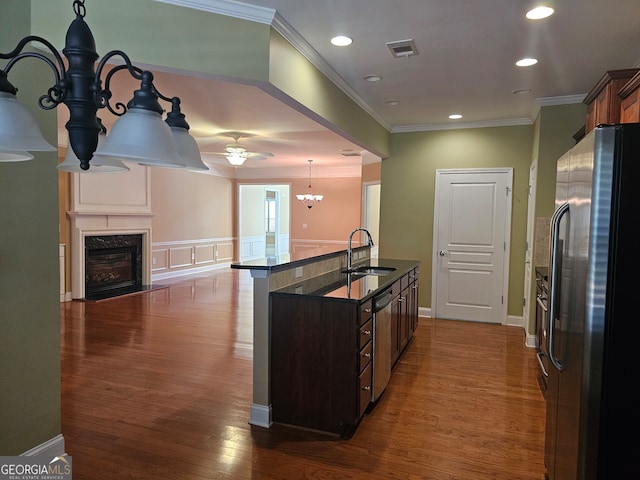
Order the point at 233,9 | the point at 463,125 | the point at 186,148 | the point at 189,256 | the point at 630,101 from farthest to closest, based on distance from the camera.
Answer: the point at 189,256 < the point at 463,125 < the point at 630,101 < the point at 233,9 < the point at 186,148

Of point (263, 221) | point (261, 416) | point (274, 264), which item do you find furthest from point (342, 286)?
point (263, 221)

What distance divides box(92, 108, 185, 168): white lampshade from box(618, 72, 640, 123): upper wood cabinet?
2747 millimetres

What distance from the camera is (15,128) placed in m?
1.11

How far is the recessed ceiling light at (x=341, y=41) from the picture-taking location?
3.05m

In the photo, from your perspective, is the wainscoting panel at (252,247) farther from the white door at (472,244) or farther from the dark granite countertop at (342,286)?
the dark granite countertop at (342,286)

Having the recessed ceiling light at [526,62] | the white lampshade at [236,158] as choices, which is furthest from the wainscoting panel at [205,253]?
the recessed ceiling light at [526,62]

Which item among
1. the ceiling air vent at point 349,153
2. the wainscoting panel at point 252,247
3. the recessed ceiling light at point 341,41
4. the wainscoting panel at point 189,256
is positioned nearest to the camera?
the recessed ceiling light at point 341,41

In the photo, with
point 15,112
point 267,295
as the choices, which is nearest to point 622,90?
point 267,295

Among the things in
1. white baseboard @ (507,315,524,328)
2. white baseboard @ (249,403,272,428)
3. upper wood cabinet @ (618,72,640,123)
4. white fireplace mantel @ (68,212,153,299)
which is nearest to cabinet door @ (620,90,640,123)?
upper wood cabinet @ (618,72,640,123)

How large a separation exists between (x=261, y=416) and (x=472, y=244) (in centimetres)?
403

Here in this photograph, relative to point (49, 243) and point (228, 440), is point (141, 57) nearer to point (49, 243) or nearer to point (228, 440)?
point (49, 243)

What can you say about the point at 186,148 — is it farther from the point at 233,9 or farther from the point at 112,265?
the point at 112,265

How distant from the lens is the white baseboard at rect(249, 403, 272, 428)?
287 centimetres

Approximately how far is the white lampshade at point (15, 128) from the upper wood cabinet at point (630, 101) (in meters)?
3.07
